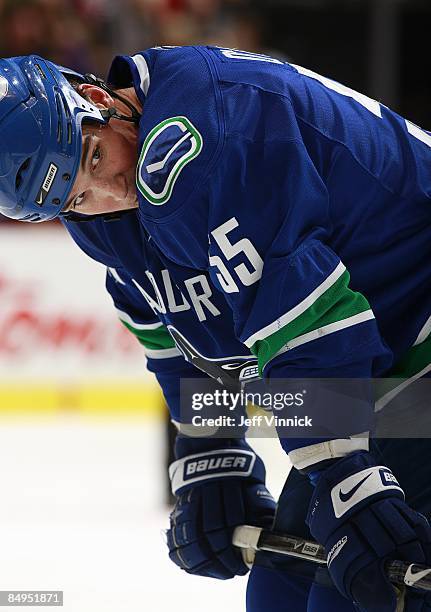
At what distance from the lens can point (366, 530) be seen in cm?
151

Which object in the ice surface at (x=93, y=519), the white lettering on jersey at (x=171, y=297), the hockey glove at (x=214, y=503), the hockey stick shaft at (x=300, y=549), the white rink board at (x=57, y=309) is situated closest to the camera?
the hockey stick shaft at (x=300, y=549)

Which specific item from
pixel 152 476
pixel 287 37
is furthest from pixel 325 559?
pixel 287 37

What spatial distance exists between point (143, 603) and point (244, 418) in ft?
1.51

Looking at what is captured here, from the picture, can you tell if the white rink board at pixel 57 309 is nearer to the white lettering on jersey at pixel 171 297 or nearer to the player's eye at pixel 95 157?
the white lettering on jersey at pixel 171 297

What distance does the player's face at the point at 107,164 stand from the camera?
5.29ft

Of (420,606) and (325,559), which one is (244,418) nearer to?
(325,559)

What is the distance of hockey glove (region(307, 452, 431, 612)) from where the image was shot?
4.92 ft

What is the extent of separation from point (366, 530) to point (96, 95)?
2.45 ft

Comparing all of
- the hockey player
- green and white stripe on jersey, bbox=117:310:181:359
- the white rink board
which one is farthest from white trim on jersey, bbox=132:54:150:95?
the white rink board

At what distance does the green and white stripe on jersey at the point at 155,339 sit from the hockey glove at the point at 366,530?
530mm

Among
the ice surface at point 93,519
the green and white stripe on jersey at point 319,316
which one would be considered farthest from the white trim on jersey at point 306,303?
the ice surface at point 93,519

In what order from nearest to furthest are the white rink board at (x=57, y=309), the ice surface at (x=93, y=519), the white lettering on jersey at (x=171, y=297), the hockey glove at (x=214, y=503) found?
the white lettering on jersey at (x=171, y=297) < the hockey glove at (x=214, y=503) < the ice surface at (x=93, y=519) < the white rink board at (x=57, y=309)

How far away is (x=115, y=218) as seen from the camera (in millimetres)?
1705

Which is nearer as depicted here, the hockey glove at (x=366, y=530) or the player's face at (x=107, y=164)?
the hockey glove at (x=366, y=530)
